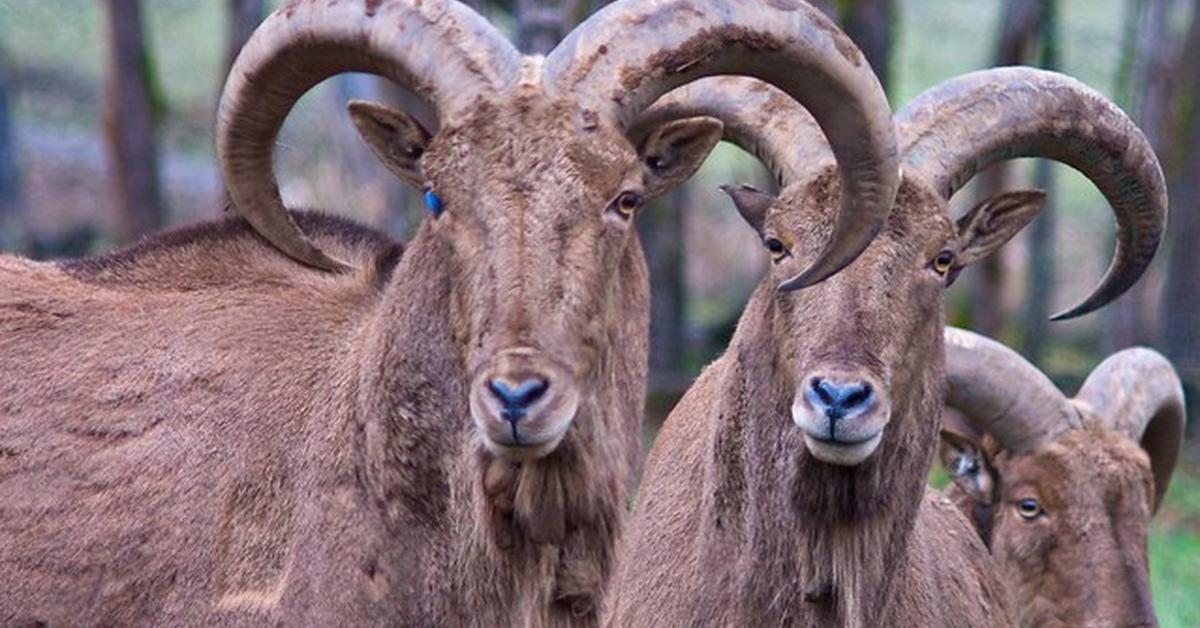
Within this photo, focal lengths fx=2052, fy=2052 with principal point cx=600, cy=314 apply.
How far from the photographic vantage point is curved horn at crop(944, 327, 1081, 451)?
364 inches

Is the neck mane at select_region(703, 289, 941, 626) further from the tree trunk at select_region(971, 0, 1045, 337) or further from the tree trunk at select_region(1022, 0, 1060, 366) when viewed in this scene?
the tree trunk at select_region(1022, 0, 1060, 366)

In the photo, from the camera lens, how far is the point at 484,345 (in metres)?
6.07

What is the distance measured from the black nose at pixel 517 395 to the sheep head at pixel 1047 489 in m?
3.77

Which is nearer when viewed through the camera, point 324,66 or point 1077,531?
point 324,66

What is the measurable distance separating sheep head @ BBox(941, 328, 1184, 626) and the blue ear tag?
352 cm

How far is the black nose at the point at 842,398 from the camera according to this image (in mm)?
6805

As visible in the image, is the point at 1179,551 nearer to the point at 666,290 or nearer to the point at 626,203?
the point at 666,290

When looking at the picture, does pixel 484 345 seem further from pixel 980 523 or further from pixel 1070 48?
pixel 1070 48

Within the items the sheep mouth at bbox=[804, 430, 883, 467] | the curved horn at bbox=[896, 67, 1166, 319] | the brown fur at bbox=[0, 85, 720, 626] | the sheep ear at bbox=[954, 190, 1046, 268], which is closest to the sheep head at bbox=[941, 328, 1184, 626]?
the curved horn at bbox=[896, 67, 1166, 319]

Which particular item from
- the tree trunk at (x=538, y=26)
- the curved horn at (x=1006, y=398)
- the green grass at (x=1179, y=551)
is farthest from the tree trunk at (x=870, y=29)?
the curved horn at (x=1006, y=398)

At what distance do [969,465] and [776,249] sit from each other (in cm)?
257

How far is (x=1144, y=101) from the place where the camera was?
1934 centimetres

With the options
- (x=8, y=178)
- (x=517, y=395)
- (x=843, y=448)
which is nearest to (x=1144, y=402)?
(x=843, y=448)

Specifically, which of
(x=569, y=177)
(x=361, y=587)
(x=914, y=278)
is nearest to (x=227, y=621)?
(x=361, y=587)
